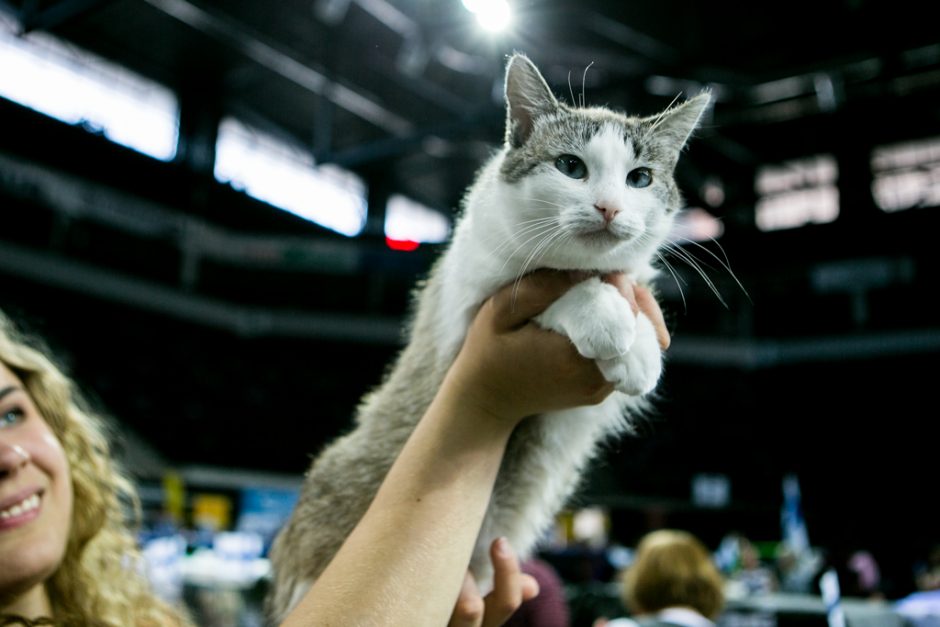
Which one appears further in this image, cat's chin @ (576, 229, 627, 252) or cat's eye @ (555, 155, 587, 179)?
cat's eye @ (555, 155, 587, 179)

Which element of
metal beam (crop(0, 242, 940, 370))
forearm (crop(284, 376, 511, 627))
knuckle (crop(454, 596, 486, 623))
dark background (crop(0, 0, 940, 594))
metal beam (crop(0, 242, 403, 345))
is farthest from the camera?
metal beam (crop(0, 242, 940, 370))

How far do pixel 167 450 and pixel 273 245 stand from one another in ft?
12.8

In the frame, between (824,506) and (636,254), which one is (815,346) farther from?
(636,254)

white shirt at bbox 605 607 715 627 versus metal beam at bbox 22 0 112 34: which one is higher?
metal beam at bbox 22 0 112 34

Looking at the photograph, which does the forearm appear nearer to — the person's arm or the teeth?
the person's arm

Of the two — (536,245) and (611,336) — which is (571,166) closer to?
(536,245)

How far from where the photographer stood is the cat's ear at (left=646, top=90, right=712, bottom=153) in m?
1.21

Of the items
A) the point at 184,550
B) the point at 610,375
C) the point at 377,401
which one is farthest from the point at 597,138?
the point at 184,550

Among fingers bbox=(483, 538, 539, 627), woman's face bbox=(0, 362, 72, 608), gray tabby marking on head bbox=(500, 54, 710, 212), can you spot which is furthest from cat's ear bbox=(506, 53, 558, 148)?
woman's face bbox=(0, 362, 72, 608)

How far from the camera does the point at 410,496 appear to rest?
0.88 metres

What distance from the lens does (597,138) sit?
1179mm

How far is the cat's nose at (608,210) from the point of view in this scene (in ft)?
3.56

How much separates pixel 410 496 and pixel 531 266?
1.32 ft

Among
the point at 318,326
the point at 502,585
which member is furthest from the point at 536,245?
the point at 318,326
